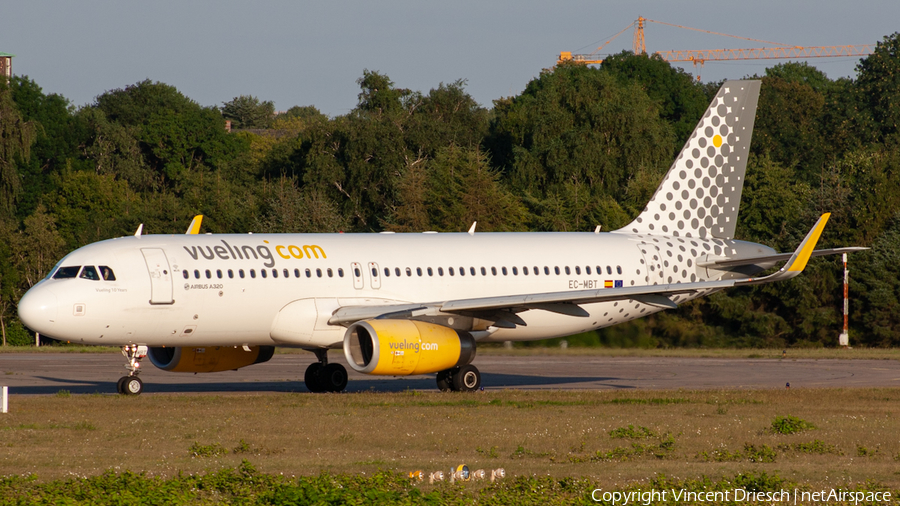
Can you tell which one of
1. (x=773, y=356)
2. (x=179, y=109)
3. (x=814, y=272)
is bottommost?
(x=773, y=356)

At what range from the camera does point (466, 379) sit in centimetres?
2580

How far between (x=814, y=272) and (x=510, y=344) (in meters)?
20.5

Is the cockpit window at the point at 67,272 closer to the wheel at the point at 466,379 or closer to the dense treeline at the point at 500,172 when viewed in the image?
the wheel at the point at 466,379

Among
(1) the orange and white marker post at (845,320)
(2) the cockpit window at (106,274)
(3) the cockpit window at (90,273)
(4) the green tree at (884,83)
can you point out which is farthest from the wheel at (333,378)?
(4) the green tree at (884,83)

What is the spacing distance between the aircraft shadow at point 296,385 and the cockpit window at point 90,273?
3876 mm

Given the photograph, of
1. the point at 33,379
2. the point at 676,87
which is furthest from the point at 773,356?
the point at 676,87

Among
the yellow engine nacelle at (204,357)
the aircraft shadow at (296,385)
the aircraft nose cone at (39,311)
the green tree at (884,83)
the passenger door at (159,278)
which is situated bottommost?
the aircraft shadow at (296,385)

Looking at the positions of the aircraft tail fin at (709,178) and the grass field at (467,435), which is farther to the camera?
the aircraft tail fin at (709,178)

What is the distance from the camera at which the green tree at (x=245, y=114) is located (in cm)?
16250

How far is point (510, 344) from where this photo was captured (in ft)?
103

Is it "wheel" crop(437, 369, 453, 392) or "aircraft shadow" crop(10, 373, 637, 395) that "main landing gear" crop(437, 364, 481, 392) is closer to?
"wheel" crop(437, 369, 453, 392)

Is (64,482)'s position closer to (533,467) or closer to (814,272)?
(533,467)

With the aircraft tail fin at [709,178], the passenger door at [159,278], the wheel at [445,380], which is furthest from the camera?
the aircraft tail fin at [709,178]

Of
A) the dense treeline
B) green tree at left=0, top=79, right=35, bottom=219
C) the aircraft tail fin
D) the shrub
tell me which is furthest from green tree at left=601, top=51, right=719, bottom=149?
the shrub
